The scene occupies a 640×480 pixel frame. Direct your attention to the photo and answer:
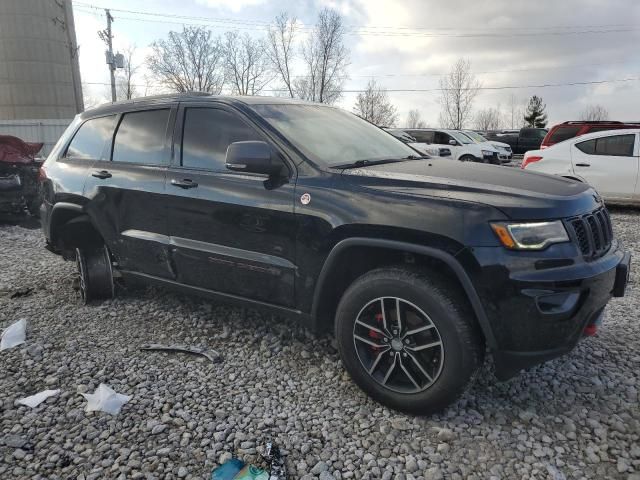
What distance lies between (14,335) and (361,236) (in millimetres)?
2913

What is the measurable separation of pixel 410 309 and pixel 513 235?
0.67 metres

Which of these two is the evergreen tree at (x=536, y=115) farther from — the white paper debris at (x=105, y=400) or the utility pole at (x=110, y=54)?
the white paper debris at (x=105, y=400)

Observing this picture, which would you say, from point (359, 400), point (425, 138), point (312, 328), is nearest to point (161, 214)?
point (312, 328)

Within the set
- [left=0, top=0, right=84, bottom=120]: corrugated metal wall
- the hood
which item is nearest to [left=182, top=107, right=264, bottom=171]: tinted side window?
the hood

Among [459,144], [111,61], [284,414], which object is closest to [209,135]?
[284,414]

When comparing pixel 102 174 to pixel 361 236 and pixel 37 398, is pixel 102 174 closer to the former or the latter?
pixel 37 398

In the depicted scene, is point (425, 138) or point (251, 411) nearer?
point (251, 411)

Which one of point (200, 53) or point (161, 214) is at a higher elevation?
point (200, 53)

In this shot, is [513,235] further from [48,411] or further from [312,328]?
[48,411]

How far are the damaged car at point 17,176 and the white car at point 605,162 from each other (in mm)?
9278

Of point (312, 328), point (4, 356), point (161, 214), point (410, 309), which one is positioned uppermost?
point (161, 214)

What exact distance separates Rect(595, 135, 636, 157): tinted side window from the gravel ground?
5842 millimetres

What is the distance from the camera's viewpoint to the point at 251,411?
2.81 m

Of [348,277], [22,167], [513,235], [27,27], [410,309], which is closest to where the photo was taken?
[513,235]
